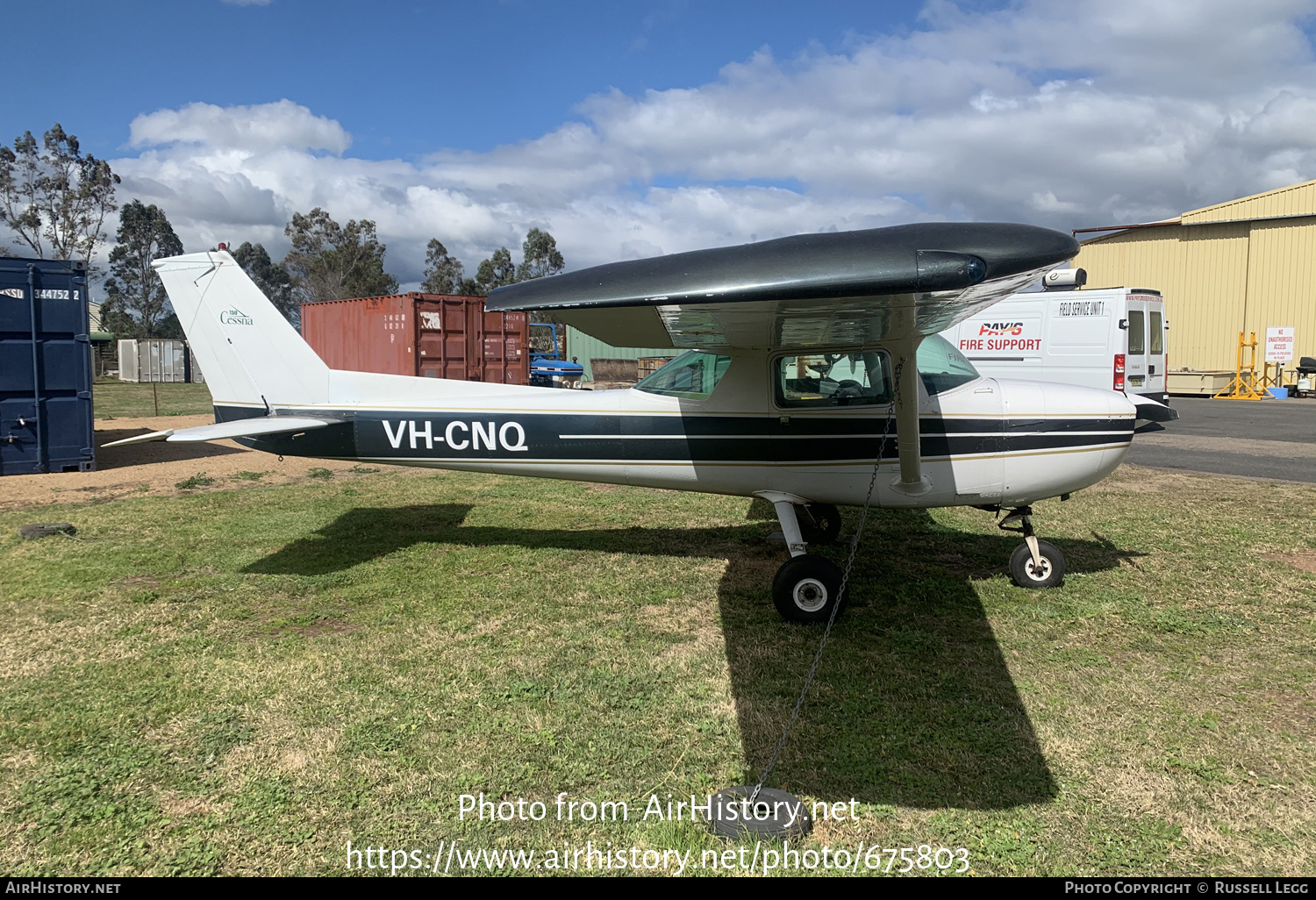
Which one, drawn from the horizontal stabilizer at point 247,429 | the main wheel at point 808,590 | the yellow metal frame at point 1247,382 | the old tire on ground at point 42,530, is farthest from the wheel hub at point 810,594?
the yellow metal frame at point 1247,382

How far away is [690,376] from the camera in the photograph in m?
5.94

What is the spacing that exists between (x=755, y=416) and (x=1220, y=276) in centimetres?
3410

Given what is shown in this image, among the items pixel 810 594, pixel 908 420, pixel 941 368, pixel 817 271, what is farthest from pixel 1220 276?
pixel 817 271

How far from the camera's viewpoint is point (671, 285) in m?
2.68

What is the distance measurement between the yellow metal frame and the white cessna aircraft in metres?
27.6

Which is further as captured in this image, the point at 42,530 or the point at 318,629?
the point at 42,530

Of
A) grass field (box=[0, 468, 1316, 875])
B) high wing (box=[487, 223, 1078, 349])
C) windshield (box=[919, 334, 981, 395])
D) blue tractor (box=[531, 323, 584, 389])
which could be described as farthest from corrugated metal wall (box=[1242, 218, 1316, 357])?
high wing (box=[487, 223, 1078, 349])

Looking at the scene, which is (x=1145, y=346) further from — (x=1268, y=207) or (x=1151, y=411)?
(x=1268, y=207)

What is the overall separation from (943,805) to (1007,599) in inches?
112

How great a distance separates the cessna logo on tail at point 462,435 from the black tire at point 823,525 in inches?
111

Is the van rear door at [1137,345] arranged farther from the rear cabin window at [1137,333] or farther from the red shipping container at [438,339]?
the red shipping container at [438,339]

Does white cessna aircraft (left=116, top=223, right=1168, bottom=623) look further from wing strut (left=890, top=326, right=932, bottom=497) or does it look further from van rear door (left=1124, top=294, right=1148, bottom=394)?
van rear door (left=1124, top=294, right=1148, bottom=394)

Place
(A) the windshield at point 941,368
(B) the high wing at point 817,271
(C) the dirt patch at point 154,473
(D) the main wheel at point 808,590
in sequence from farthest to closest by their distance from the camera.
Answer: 1. (C) the dirt patch at point 154,473
2. (A) the windshield at point 941,368
3. (D) the main wheel at point 808,590
4. (B) the high wing at point 817,271

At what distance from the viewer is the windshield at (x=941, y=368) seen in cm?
555
